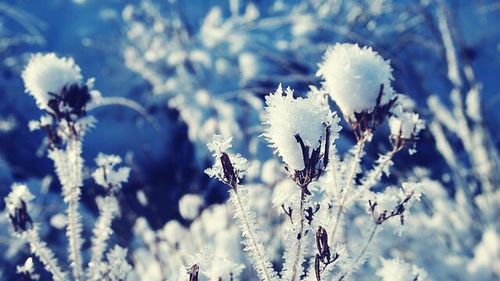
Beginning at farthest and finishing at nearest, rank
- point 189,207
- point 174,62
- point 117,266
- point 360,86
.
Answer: point 174,62, point 189,207, point 117,266, point 360,86

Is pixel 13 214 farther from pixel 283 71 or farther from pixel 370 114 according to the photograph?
pixel 283 71

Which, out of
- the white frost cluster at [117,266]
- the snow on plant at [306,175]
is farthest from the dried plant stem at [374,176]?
the white frost cluster at [117,266]

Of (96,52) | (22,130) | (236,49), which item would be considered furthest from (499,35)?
(22,130)

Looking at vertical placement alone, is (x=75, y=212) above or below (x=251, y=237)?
above

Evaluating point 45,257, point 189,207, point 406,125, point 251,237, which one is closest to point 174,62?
point 189,207

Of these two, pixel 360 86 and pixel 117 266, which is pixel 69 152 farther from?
pixel 360 86

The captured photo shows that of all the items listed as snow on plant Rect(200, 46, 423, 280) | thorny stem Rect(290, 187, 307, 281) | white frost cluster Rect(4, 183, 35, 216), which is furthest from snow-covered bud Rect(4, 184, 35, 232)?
thorny stem Rect(290, 187, 307, 281)
